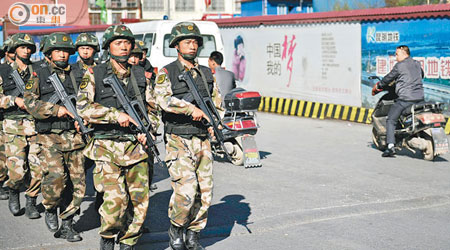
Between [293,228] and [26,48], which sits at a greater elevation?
[26,48]

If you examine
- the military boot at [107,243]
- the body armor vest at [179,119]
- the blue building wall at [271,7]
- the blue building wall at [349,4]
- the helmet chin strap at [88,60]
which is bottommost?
the military boot at [107,243]

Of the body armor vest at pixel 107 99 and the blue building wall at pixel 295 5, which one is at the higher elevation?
the blue building wall at pixel 295 5

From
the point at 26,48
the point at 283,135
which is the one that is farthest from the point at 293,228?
the point at 283,135

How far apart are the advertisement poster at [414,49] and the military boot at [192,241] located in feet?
28.9

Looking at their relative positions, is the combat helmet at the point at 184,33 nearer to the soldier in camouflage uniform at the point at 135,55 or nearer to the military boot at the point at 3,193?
the soldier in camouflage uniform at the point at 135,55

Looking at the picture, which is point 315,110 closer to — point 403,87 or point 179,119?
point 403,87

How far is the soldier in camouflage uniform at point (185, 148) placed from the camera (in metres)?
5.93

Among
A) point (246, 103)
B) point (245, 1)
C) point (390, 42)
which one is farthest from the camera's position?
point (245, 1)

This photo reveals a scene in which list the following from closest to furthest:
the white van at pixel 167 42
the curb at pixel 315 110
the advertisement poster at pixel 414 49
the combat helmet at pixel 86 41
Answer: the combat helmet at pixel 86 41, the advertisement poster at pixel 414 49, the curb at pixel 315 110, the white van at pixel 167 42

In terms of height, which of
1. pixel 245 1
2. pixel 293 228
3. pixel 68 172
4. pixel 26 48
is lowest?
pixel 293 228

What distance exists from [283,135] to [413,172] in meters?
4.38

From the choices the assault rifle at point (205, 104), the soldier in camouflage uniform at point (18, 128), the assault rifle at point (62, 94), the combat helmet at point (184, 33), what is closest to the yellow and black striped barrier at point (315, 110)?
the soldier in camouflage uniform at point (18, 128)

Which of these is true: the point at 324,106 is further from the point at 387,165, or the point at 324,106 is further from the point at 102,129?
the point at 102,129

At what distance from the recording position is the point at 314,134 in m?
13.8
